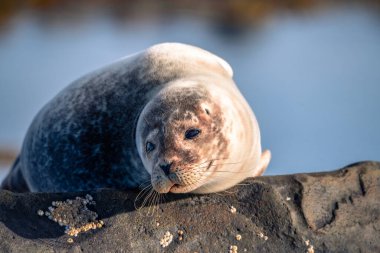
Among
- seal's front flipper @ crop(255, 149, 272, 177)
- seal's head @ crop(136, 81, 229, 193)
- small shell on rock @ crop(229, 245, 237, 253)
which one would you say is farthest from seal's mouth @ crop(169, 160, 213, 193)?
seal's front flipper @ crop(255, 149, 272, 177)

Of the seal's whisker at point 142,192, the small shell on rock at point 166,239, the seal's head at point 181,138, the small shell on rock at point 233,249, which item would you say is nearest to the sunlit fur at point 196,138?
the seal's head at point 181,138

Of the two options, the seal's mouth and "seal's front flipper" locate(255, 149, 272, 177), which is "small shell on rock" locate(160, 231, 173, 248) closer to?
the seal's mouth

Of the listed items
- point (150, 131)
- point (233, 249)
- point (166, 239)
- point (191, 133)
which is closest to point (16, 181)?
point (150, 131)

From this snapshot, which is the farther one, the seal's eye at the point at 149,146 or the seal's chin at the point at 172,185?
the seal's eye at the point at 149,146

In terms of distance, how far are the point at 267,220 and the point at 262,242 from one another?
0.16 m

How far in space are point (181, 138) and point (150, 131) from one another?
0.74 ft

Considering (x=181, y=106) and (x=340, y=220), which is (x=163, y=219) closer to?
(x=181, y=106)

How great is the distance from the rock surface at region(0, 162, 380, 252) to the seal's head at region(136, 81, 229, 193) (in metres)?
0.19

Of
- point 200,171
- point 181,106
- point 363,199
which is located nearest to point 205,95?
point 181,106

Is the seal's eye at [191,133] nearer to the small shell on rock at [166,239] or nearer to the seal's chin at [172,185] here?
the seal's chin at [172,185]

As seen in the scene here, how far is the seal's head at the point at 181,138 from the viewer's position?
4.24 metres

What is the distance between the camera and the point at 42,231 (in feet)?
13.6

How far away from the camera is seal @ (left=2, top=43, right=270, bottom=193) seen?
436 centimetres

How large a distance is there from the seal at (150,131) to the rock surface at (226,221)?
0.17 m
